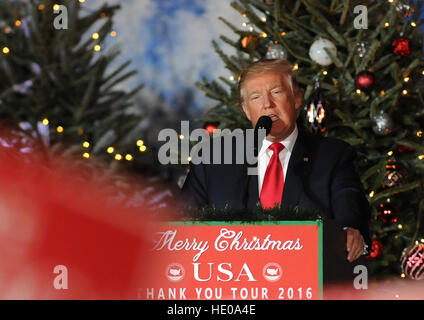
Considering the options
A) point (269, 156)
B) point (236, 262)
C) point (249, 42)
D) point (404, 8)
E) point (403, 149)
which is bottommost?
point (236, 262)

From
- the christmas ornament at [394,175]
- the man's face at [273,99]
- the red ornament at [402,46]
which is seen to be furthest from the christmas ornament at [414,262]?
the man's face at [273,99]

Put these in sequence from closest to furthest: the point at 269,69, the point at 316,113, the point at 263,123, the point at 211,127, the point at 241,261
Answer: the point at 241,261
the point at 263,123
the point at 269,69
the point at 316,113
the point at 211,127

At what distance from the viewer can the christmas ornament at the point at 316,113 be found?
9.55ft

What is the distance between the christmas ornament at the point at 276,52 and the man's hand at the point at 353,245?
193 cm

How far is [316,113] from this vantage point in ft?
9.55

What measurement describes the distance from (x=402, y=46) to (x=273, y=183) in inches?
68.1

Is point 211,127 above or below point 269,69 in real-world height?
above

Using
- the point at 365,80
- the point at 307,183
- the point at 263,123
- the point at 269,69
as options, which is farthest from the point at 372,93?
the point at 263,123

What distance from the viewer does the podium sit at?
3.84ft

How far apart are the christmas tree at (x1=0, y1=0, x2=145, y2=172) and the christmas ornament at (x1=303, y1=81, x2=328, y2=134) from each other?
1027 millimetres

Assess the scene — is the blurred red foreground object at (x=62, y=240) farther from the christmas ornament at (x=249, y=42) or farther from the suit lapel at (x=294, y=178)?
the christmas ornament at (x=249, y=42)

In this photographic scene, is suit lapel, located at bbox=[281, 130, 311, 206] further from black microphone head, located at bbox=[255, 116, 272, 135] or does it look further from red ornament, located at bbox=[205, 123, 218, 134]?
red ornament, located at bbox=[205, 123, 218, 134]

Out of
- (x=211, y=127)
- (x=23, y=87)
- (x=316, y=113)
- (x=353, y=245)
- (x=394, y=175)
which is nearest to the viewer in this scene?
(x=353, y=245)

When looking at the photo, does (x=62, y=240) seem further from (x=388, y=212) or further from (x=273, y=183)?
(x=388, y=212)
